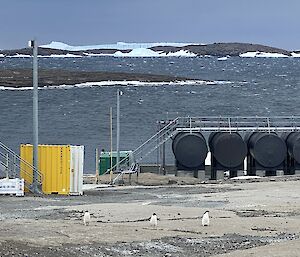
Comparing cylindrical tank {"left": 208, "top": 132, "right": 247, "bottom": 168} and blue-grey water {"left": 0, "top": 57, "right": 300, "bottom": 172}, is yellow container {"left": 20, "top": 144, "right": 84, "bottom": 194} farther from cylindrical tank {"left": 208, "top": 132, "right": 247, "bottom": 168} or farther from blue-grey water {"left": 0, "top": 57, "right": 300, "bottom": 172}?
blue-grey water {"left": 0, "top": 57, "right": 300, "bottom": 172}

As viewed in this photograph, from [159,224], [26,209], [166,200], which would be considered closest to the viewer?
[159,224]

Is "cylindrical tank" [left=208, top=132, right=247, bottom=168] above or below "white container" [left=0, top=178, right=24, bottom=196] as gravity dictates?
above

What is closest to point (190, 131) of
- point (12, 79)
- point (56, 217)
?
point (56, 217)

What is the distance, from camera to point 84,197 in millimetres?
29594

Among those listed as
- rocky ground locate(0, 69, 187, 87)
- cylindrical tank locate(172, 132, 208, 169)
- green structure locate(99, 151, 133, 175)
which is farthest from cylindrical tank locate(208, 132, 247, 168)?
rocky ground locate(0, 69, 187, 87)

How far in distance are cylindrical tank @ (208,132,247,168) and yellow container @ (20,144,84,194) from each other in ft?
43.1

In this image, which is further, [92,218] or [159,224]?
[92,218]

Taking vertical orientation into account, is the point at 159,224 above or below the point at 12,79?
below

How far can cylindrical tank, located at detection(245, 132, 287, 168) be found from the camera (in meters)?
42.7

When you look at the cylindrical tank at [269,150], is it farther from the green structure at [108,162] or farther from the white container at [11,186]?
the white container at [11,186]

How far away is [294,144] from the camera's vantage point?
42.8m

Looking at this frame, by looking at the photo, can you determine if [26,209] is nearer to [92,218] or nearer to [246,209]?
[92,218]

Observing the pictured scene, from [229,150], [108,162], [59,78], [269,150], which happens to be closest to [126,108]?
[59,78]

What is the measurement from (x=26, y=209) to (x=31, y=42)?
8.08 m
